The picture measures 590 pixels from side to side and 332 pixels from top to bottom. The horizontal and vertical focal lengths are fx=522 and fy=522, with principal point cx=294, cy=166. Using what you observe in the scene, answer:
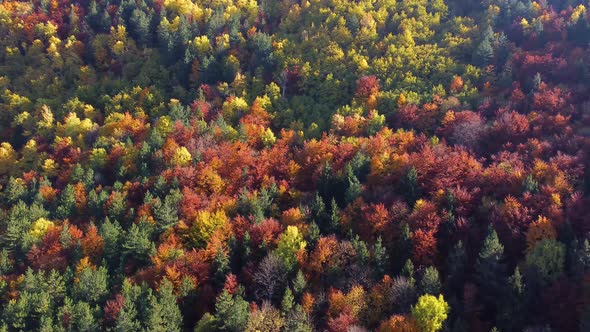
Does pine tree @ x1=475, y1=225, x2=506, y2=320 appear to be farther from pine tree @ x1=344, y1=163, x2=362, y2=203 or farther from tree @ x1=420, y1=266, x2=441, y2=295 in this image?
pine tree @ x1=344, y1=163, x2=362, y2=203

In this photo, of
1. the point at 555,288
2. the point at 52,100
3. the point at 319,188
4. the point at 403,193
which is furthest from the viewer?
the point at 52,100

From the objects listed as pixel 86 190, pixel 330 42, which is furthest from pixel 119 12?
pixel 86 190

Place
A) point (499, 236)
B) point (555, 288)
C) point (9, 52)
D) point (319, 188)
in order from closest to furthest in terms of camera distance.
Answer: point (555, 288)
point (499, 236)
point (319, 188)
point (9, 52)

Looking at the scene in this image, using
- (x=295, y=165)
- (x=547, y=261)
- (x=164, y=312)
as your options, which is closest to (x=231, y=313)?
(x=164, y=312)

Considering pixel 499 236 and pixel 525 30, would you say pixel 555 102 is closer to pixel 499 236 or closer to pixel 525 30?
pixel 525 30

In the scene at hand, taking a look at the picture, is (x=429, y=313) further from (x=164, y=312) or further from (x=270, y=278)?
(x=164, y=312)

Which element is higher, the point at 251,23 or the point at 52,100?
the point at 251,23
